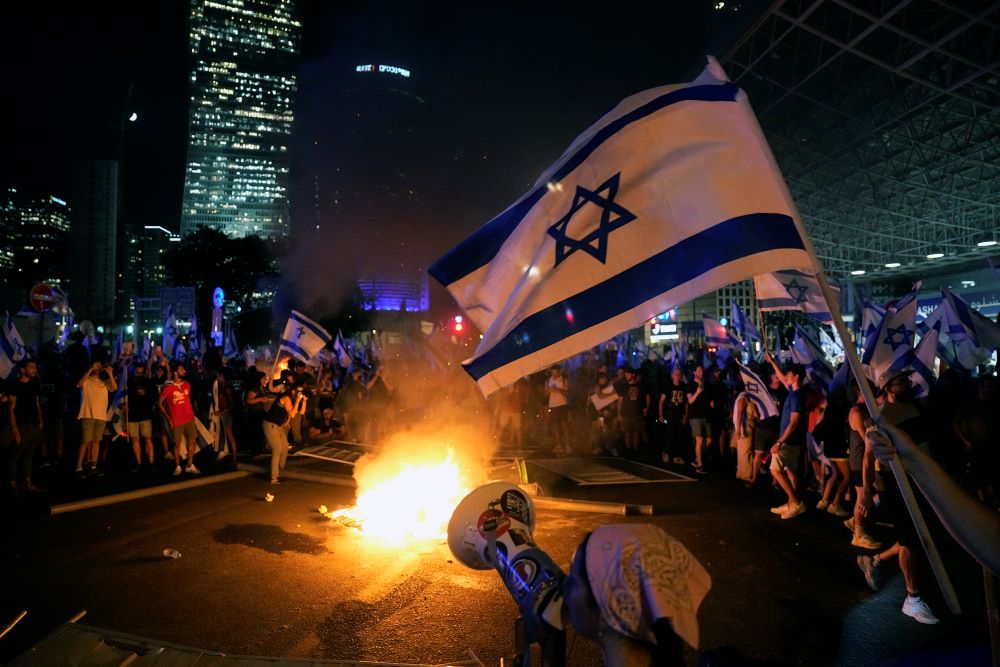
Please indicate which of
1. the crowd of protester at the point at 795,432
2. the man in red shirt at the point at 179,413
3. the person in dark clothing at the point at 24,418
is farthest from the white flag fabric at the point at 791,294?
Result: the person in dark clothing at the point at 24,418

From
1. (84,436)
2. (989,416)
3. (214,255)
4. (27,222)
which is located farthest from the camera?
(27,222)

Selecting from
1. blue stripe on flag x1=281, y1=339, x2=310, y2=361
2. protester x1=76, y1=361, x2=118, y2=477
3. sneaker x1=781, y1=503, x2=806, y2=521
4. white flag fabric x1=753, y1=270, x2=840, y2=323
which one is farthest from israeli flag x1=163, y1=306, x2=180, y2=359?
sneaker x1=781, y1=503, x2=806, y2=521

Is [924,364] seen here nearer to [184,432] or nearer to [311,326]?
[311,326]

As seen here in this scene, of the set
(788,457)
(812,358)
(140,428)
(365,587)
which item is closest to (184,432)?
(140,428)

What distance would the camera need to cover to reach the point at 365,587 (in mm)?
4926

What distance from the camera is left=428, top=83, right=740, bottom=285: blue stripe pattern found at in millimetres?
3152

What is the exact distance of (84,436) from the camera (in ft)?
30.0

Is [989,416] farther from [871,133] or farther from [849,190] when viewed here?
[849,190]

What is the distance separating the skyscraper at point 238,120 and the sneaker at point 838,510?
4095 inches

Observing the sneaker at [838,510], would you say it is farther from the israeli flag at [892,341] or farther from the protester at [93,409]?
the protester at [93,409]

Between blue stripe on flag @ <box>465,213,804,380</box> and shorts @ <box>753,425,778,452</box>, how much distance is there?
6274 millimetres

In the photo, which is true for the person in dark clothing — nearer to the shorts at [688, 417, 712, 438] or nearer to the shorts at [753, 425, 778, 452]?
the shorts at [688, 417, 712, 438]

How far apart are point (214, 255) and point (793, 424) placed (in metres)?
48.1

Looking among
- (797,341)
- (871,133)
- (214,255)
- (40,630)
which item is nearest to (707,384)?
(797,341)
